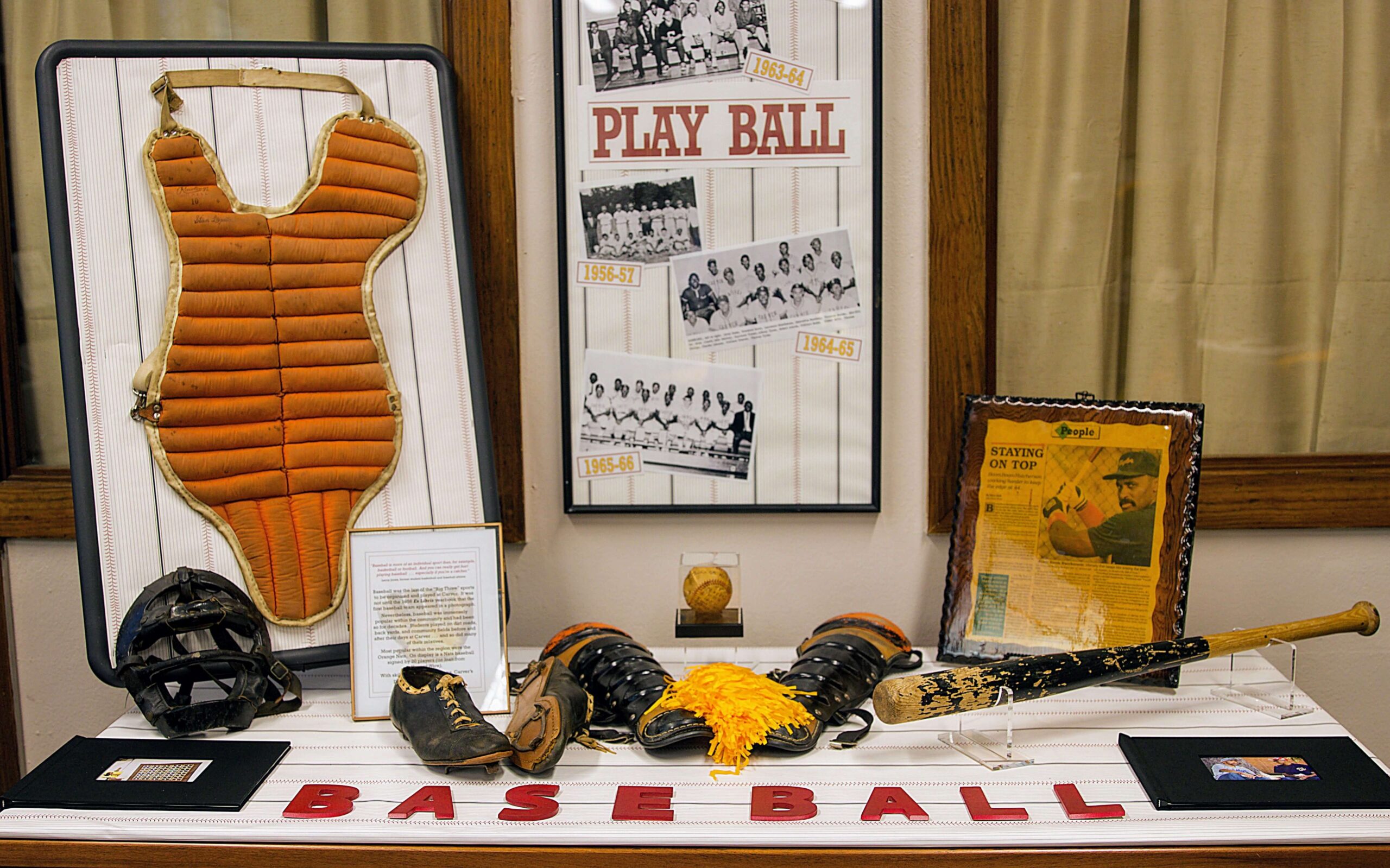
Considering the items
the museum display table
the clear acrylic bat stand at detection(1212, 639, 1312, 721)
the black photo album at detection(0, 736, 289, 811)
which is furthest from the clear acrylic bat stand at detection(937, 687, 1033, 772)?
the black photo album at detection(0, 736, 289, 811)

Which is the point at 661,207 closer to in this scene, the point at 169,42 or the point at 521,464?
the point at 521,464

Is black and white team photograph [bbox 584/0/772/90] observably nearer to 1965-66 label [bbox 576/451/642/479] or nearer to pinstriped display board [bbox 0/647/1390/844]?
1965-66 label [bbox 576/451/642/479]

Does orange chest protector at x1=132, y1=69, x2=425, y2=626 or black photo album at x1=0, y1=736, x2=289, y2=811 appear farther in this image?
orange chest protector at x1=132, y1=69, x2=425, y2=626

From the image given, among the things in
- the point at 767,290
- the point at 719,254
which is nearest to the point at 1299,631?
the point at 767,290

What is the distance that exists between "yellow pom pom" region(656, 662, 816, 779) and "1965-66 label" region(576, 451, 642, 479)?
447 millimetres

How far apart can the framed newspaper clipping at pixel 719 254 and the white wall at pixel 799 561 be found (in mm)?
47

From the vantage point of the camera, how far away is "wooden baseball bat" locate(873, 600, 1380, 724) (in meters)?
1.33

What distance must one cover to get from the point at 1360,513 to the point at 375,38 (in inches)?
77.4

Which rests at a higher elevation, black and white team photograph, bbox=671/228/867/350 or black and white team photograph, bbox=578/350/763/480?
black and white team photograph, bbox=671/228/867/350

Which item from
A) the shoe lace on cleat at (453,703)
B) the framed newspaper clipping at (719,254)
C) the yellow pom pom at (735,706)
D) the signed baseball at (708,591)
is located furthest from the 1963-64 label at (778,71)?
the shoe lace on cleat at (453,703)

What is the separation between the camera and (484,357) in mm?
1791

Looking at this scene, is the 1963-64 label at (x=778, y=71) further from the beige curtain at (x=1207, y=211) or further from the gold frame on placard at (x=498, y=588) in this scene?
the gold frame on placard at (x=498, y=588)

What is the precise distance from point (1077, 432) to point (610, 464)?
2.66ft

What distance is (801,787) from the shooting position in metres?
1.26
